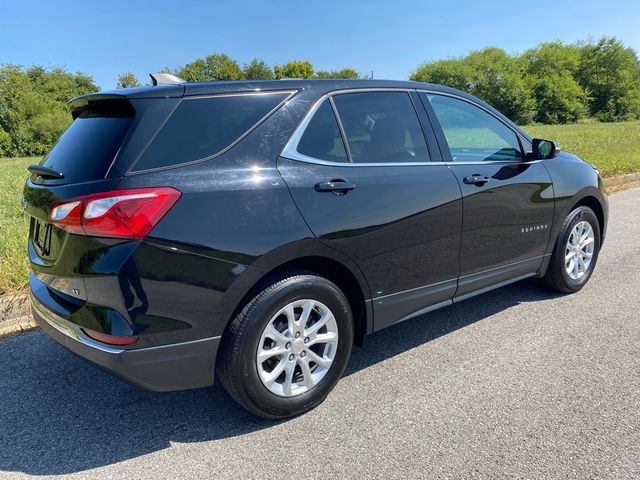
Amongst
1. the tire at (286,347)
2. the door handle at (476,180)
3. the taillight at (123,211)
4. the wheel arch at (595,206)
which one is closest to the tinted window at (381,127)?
the door handle at (476,180)

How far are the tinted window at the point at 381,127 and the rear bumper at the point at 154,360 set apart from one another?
1.38 metres

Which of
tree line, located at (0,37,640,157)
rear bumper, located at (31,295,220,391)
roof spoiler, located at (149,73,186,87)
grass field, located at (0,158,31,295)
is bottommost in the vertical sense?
grass field, located at (0,158,31,295)

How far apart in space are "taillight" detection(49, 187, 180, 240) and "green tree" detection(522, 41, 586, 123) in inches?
2640

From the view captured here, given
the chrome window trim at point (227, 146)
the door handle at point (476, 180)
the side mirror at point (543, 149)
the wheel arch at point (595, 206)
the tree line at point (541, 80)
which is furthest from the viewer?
the tree line at point (541, 80)

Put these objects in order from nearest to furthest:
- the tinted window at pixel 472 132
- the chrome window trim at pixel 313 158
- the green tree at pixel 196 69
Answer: the chrome window trim at pixel 313 158 → the tinted window at pixel 472 132 → the green tree at pixel 196 69

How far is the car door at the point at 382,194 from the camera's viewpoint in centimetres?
263

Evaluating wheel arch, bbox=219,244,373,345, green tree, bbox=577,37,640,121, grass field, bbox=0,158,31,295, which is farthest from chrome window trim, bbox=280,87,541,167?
green tree, bbox=577,37,640,121

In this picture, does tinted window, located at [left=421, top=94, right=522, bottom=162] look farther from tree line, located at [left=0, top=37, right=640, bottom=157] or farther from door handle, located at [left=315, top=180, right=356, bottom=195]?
tree line, located at [left=0, top=37, right=640, bottom=157]

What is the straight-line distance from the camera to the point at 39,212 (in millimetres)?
2518

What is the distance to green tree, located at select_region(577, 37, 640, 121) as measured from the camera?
209 ft

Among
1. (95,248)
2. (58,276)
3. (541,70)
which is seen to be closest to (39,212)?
(58,276)

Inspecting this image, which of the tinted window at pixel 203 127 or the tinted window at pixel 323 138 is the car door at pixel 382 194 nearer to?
the tinted window at pixel 323 138

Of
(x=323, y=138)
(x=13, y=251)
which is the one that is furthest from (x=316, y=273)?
(x=13, y=251)

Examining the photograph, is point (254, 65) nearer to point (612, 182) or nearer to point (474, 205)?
point (612, 182)
